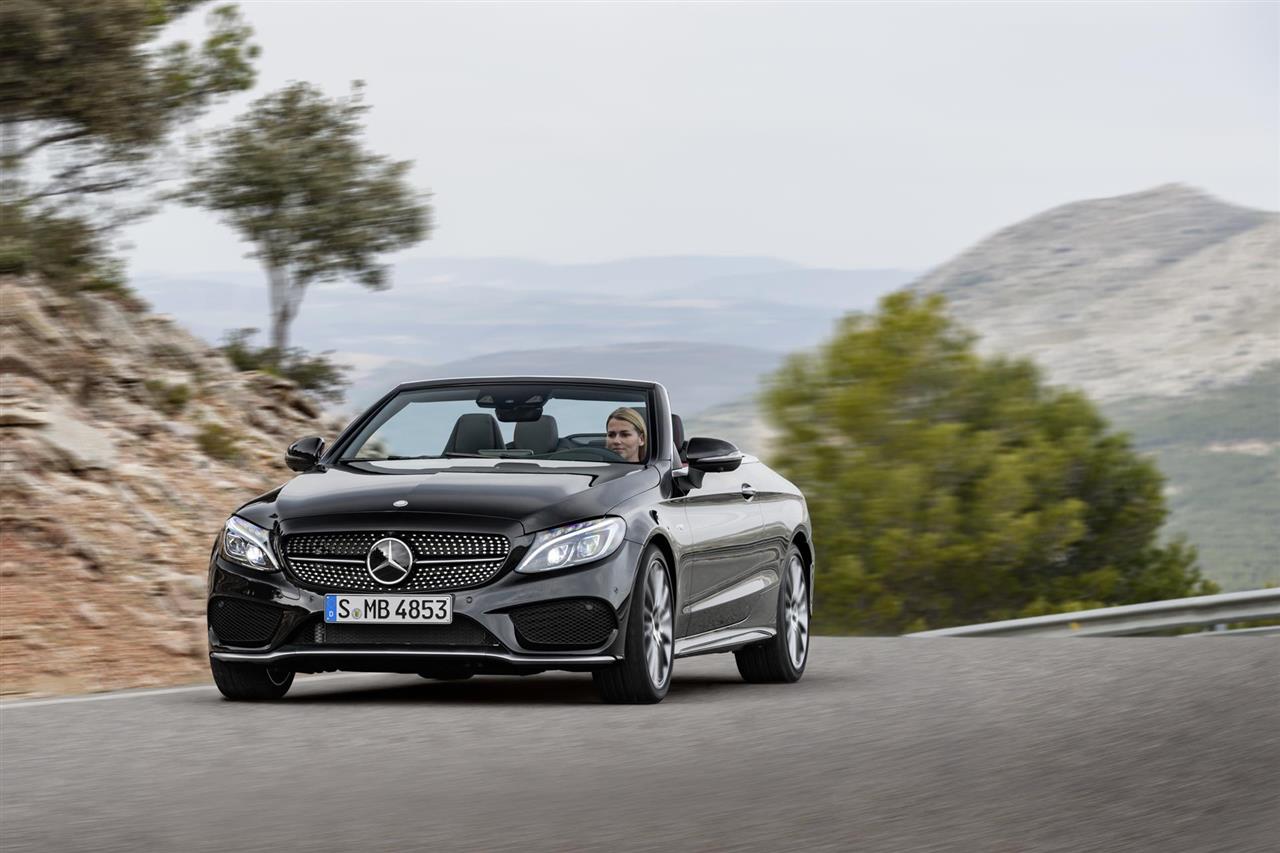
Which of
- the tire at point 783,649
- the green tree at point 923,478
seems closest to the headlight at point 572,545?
the tire at point 783,649

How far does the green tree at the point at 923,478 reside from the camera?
43875 mm

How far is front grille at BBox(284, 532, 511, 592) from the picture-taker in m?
9.17

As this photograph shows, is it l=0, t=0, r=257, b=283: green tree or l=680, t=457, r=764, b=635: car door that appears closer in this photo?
l=680, t=457, r=764, b=635: car door

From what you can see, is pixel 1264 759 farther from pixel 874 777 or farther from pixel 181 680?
pixel 181 680

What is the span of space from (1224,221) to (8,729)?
15286cm

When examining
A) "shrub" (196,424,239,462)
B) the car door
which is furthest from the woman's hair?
"shrub" (196,424,239,462)

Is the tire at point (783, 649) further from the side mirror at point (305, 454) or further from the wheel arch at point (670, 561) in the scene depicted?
the side mirror at point (305, 454)

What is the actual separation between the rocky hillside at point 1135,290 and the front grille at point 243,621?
112m

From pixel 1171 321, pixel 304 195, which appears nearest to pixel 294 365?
pixel 304 195

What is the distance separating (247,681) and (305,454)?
46.6 inches

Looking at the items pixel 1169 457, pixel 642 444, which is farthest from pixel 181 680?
pixel 1169 457

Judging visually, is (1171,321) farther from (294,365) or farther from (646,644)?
(646,644)

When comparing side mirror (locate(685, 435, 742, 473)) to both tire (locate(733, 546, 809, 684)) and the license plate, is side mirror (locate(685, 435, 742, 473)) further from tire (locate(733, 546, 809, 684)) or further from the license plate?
the license plate

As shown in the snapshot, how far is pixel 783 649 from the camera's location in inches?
464
